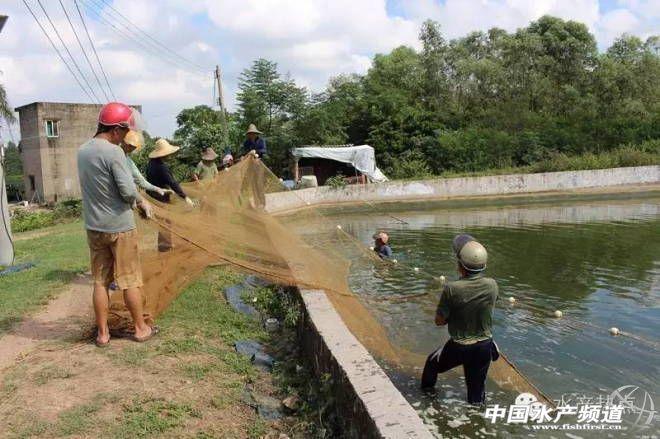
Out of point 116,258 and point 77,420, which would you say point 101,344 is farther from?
point 77,420

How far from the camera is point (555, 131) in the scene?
1216 inches

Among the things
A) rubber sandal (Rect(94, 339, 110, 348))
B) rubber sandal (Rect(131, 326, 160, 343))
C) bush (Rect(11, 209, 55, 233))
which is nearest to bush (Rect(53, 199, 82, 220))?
bush (Rect(11, 209, 55, 233))

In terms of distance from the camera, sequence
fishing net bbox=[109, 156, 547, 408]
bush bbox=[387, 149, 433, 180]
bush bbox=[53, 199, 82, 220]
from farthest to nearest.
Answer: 1. bush bbox=[387, 149, 433, 180]
2. bush bbox=[53, 199, 82, 220]
3. fishing net bbox=[109, 156, 547, 408]

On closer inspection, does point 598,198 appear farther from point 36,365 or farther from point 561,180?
point 36,365

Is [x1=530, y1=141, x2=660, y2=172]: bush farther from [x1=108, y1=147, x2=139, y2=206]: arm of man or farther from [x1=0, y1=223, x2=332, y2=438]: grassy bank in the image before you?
[x1=108, y1=147, x2=139, y2=206]: arm of man

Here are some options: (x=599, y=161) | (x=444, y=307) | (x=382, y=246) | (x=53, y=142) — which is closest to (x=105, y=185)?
(x=444, y=307)

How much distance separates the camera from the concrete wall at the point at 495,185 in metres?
23.9

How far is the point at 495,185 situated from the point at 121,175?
2280cm

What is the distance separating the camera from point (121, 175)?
4.16 meters

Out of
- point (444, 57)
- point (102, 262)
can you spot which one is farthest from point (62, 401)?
point (444, 57)

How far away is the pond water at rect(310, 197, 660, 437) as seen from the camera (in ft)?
16.5

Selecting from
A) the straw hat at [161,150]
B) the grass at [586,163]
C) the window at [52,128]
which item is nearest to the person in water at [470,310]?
the straw hat at [161,150]

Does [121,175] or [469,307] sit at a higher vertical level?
[121,175]

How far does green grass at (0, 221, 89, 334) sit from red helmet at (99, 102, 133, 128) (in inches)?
86.7
